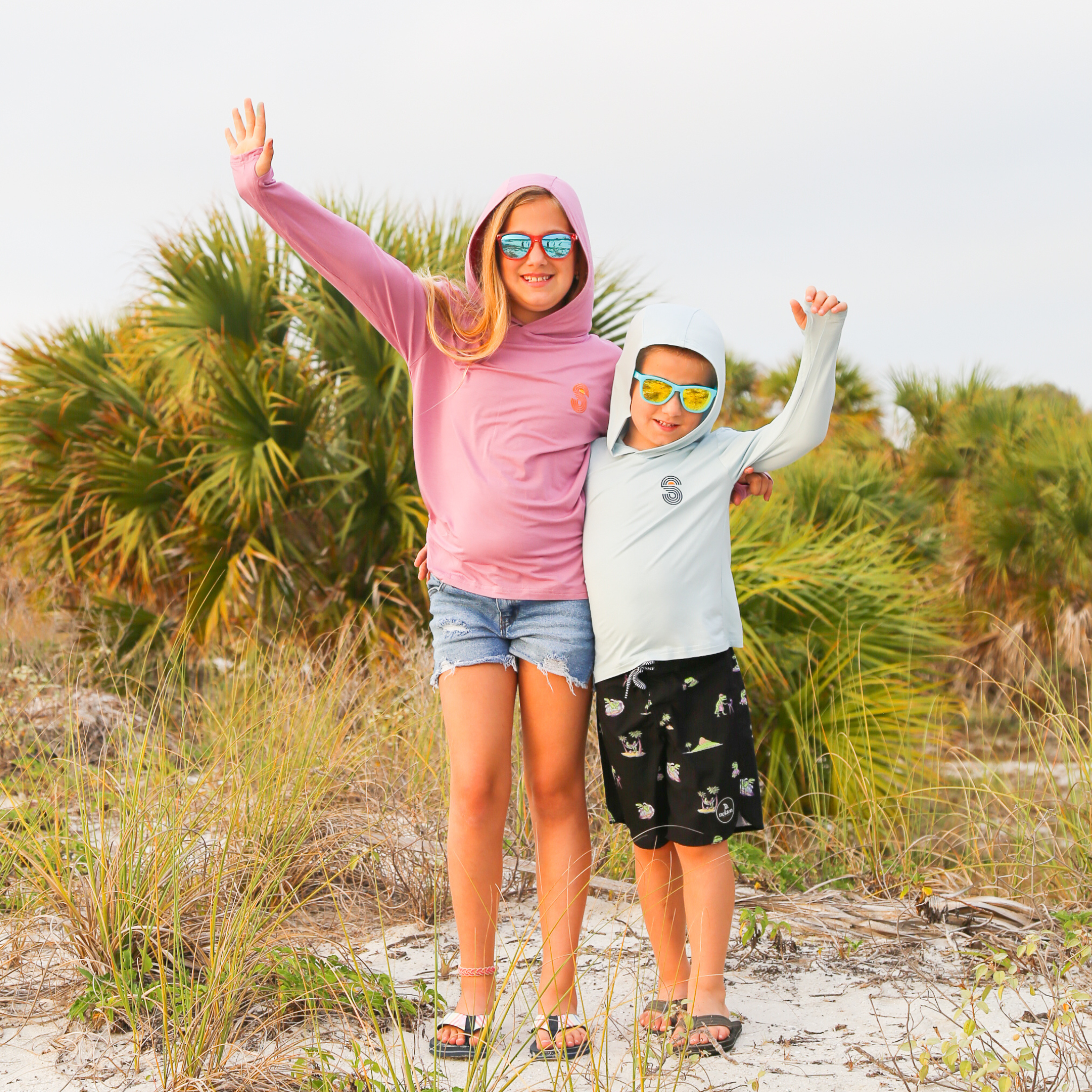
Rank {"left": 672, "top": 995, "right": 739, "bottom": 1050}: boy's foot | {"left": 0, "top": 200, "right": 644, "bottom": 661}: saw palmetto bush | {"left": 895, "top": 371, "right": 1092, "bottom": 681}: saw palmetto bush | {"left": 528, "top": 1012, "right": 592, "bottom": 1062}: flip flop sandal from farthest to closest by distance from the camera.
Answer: {"left": 895, "top": 371, "right": 1092, "bottom": 681}: saw palmetto bush < {"left": 0, "top": 200, "right": 644, "bottom": 661}: saw palmetto bush < {"left": 672, "top": 995, "right": 739, "bottom": 1050}: boy's foot < {"left": 528, "top": 1012, "right": 592, "bottom": 1062}: flip flop sandal

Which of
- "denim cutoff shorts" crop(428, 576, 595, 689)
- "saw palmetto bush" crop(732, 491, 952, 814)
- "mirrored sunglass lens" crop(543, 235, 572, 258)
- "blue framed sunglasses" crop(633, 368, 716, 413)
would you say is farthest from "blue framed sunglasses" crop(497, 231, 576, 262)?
"saw palmetto bush" crop(732, 491, 952, 814)

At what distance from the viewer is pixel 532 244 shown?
2541 millimetres

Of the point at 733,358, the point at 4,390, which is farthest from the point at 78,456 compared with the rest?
the point at 733,358

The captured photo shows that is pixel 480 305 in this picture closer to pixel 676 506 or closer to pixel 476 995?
pixel 676 506

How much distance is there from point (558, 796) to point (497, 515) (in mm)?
684

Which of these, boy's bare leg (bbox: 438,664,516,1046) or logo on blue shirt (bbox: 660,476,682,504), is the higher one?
logo on blue shirt (bbox: 660,476,682,504)

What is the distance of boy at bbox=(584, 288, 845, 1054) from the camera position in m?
2.39

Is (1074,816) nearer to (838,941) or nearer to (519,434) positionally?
(838,941)

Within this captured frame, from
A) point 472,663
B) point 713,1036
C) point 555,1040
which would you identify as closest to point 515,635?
point 472,663

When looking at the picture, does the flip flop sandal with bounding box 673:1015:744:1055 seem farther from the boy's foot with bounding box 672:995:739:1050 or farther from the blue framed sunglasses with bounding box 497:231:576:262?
the blue framed sunglasses with bounding box 497:231:576:262

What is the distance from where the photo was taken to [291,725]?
12.0ft

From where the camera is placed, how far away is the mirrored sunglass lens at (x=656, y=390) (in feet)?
8.21

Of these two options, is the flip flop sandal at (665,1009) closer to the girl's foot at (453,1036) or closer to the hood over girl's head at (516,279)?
the girl's foot at (453,1036)

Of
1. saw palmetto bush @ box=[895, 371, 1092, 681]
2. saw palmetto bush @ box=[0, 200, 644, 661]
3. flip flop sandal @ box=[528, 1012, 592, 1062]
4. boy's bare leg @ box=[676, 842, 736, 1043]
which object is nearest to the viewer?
flip flop sandal @ box=[528, 1012, 592, 1062]
